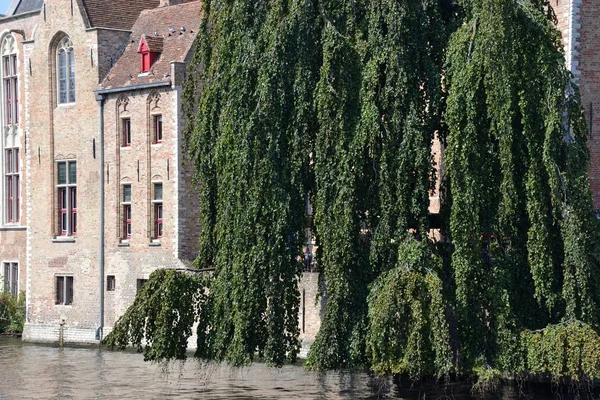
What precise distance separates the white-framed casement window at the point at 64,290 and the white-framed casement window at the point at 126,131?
13.9ft

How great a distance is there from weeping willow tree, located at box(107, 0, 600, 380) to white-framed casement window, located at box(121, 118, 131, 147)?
42.4ft

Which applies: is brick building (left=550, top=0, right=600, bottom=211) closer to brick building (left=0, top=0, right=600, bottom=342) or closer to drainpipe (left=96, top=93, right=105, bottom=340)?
brick building (left=0, top=0, right=600, bottom=342)

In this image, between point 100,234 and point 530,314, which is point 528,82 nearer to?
point 530,314

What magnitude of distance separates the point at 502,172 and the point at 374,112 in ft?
7.05

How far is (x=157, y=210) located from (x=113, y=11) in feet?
20.6

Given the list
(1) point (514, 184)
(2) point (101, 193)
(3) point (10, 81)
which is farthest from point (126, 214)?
(1) point (514, 184)

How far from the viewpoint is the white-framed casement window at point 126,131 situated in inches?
1380

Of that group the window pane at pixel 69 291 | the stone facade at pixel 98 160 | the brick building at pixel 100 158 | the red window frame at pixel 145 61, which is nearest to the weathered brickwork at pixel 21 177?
the brick building at pixel 100 158

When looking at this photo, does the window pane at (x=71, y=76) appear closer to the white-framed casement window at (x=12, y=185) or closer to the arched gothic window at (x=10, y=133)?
the arched gothic window at (x=10, y=133)

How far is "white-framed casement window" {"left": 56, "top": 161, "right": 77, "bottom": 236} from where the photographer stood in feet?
121

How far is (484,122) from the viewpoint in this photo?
19891 millimetres

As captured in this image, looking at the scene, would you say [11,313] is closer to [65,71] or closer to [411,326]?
[65,71]

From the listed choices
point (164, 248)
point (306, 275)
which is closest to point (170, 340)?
point (306, 275)

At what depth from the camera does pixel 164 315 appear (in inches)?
866
